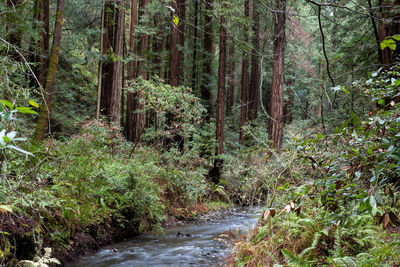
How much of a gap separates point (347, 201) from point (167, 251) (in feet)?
15.1

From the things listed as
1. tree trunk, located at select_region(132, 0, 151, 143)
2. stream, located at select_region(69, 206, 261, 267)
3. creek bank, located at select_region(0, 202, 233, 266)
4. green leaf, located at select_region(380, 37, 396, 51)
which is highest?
tree trunk, located at select_region(132, 0, 151, 143)

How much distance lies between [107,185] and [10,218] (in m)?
3.17

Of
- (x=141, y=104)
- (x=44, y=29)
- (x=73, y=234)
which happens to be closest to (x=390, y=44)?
(x=73, y=234)

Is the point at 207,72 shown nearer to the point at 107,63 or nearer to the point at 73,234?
the point at 107,63

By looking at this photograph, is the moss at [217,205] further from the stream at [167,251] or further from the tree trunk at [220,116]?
the stream at [167,251]

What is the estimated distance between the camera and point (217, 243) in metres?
7.17

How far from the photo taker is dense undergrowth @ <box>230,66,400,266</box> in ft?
7.79

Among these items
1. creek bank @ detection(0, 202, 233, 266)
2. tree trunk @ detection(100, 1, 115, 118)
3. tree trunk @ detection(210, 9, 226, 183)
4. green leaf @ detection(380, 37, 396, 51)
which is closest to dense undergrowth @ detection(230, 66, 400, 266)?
green leaf @ detection(380, 37, 396, 51)

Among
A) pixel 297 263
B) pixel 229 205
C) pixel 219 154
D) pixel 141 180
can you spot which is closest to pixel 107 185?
pixel 141 180

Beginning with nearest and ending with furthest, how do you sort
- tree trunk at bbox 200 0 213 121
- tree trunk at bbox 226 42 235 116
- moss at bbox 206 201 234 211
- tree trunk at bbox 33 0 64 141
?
1. tree trunk at bbox 33 0 64 141
2. moss at bbox 206 201 234 211
3. tree trunk at bbox 200 0 213 121
4. tree trunk at bbox 226 42 235 116

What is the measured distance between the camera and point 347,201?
2.68 meters

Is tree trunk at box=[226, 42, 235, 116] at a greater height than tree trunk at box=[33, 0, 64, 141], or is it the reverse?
tree trunk at box=[226, 42, 235, 116]

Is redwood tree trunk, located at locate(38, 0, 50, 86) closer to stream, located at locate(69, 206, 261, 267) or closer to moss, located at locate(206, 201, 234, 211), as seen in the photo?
moss, located at locate(206, 201, 234, 211)

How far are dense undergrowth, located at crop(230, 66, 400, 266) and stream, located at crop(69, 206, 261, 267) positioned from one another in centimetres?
104
